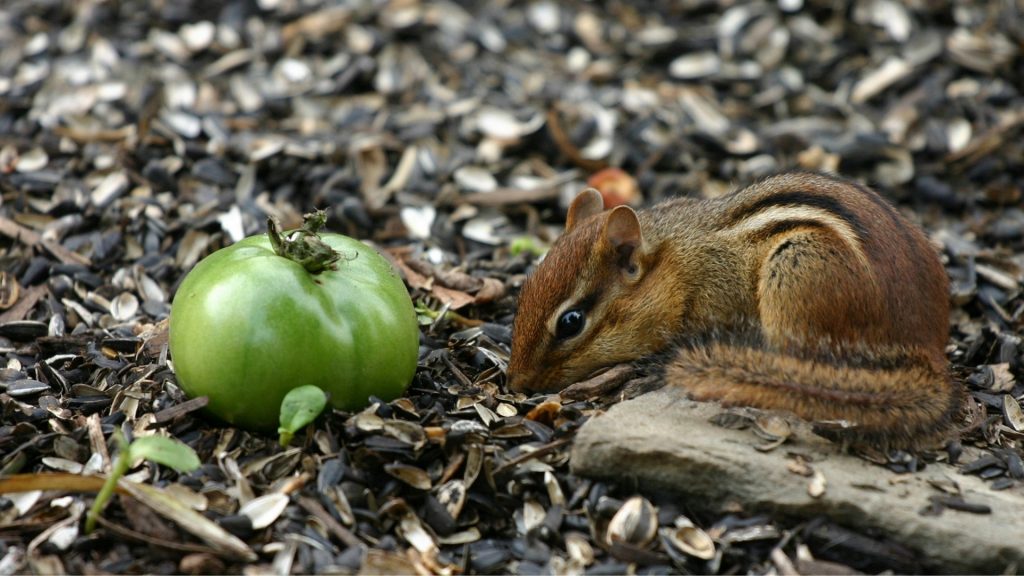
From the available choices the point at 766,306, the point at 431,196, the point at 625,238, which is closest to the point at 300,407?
the point at 625,238

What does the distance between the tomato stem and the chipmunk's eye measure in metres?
1.02

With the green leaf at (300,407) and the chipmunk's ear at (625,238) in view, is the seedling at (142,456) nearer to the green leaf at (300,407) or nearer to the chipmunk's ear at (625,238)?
the green leaf at (300,407)

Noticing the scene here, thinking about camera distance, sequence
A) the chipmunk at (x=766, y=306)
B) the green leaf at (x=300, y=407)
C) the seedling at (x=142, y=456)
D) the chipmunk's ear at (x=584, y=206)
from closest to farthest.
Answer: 1. the seedling at (x=142, y=456)
2. the green leaf at (x=300, y=407)
3. the chipmunk at (x=766, y=306)
4. the chipmunk's ear at (x=584, y=206)

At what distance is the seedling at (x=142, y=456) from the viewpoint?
3.21 metres

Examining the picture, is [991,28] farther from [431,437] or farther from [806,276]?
[431,437]

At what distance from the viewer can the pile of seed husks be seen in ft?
11.3

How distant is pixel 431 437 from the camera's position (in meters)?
3.69

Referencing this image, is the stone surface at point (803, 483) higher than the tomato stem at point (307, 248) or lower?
lower

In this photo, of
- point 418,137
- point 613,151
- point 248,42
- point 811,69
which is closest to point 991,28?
point 811,69

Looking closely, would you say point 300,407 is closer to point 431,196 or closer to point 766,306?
point 766,306

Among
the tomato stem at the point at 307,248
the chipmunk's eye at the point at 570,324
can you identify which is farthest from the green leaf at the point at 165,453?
the chipmunk's eye at the point at 570,324

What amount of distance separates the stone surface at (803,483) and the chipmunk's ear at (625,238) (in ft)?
2.95

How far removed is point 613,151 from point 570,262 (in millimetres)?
2670

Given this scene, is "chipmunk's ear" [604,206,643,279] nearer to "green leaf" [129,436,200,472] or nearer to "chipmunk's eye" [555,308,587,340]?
"chipmunk's eye" [555,308,587,340]
